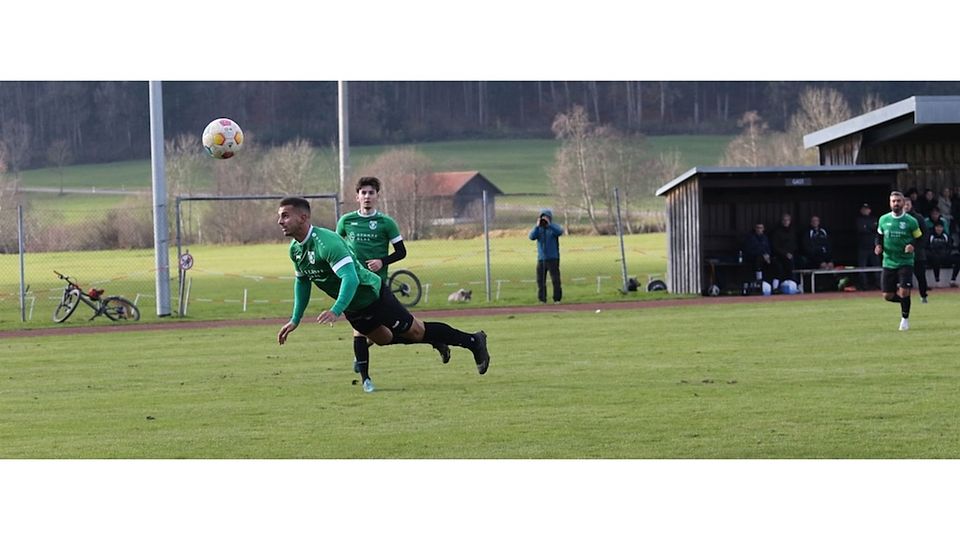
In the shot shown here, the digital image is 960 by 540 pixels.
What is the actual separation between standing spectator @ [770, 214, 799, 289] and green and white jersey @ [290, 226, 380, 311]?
1766cm

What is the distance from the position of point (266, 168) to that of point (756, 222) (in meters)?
42.6

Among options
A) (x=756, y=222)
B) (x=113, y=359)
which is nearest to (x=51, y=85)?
(x=756, y=222)

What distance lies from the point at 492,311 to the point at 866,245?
9490 mm

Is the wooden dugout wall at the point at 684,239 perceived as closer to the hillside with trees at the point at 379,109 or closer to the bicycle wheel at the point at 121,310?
the bicycle wheel at the point at 121,310

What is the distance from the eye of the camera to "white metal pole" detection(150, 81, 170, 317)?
2467cm

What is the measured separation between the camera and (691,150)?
286ft

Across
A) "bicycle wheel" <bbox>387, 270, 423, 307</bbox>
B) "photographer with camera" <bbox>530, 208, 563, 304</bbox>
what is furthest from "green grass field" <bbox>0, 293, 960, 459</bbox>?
"bicycle wheel" <bbox>387, 270, 423, 307</bbox>

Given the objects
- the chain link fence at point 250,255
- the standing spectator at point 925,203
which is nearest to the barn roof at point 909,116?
the standing spectator at point 925,203

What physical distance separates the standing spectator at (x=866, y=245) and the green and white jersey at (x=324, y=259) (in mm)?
19080

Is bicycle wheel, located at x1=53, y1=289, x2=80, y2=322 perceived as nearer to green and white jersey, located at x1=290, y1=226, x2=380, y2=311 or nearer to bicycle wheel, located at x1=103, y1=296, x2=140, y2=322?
bicycle wheel, located at x1=103, y1=296, x2=140, y2=322

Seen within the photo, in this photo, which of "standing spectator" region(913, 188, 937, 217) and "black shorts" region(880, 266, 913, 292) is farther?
"standing spectator" region(913, 188, 937, 217)

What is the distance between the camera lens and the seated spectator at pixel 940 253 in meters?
27.0

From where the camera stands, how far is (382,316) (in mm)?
11383

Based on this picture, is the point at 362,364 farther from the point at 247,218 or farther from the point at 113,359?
the point at 247,218
